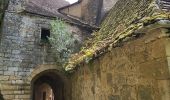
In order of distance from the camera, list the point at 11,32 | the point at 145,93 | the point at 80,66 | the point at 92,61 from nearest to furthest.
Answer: the point at 145,93 < the point at 92,61 < the point at 80,66 < the point at 11,32

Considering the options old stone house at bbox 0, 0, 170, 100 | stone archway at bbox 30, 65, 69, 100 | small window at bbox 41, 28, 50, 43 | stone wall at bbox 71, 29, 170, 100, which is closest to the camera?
stone wall at bbox 71, 29, 170, 100

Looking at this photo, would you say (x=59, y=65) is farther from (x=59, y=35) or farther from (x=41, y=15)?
(x=41, y=15)

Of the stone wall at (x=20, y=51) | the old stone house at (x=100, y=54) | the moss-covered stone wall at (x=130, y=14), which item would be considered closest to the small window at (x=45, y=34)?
the old stone house at (x=100, y=54)

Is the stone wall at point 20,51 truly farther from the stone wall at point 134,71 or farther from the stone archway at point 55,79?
the stone wall at point 134,71

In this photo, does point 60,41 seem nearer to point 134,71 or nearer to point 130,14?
point 130,14

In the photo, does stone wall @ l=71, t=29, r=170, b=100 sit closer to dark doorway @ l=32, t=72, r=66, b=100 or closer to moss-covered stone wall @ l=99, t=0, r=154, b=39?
moss-covered stone wall @ l=99, t=0, r=154, b=39

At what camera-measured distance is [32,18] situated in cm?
1006

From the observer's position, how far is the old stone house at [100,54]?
411cm

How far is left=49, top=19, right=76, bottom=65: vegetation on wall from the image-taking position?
1011 cm

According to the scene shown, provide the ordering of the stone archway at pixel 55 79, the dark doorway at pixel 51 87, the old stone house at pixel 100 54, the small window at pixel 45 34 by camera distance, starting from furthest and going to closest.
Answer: the dark doorway at pixel 51 87 → the small window at pixel 45 34 → the stone archway at pixel 55 79 → the old stone house at pixel 100 54

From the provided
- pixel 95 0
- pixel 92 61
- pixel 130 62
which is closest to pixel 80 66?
pixel 92 61

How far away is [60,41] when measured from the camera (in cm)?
1017

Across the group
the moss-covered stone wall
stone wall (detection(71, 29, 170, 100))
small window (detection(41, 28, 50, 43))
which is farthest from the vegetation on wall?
stone wall (detection(71, 29, 170, 100))

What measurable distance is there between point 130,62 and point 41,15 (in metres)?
6.13
